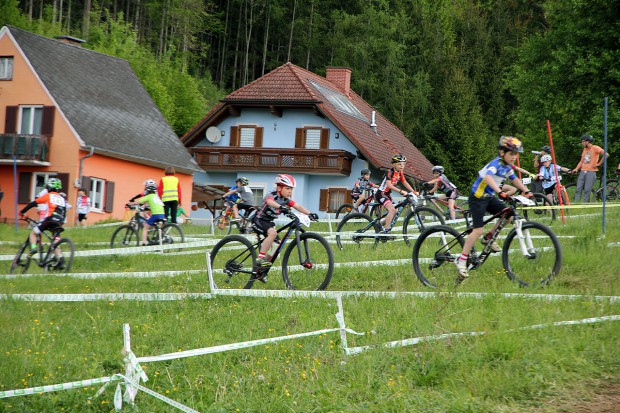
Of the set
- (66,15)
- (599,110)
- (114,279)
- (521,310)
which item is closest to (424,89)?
(66,15)

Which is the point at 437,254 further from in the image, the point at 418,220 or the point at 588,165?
the point at 588,165

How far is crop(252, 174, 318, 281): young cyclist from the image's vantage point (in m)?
12.5

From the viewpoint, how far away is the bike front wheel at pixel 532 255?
10836 mm

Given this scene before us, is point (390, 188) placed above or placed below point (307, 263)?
above

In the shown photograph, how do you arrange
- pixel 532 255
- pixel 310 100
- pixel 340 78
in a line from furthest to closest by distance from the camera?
pixel 340 78 → pixel 310 100 → pixel 532 255

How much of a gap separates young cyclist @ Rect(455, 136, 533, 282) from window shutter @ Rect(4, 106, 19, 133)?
103 feet

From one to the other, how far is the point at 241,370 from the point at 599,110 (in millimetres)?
28350

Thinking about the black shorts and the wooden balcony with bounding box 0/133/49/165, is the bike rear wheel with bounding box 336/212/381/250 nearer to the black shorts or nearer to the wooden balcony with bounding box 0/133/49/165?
the black shorts

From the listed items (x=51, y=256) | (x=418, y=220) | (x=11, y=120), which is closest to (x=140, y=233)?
(x=51, y=256)

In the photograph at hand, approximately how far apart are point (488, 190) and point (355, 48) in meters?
52.4

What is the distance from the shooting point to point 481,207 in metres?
11.4

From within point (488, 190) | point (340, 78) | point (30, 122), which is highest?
point (340, 78)

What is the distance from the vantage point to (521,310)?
9.19 meters

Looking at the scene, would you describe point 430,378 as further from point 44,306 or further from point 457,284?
point 44,306
